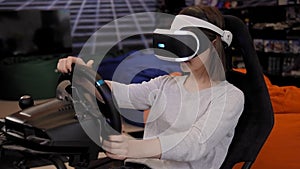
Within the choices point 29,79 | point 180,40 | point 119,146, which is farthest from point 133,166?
point 29,79

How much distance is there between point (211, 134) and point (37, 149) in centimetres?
53

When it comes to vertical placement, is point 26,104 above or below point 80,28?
above

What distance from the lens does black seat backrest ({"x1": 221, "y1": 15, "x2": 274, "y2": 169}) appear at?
1330mm

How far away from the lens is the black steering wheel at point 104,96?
1124mm

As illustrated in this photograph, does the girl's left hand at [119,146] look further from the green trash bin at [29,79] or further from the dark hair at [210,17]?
the green trash bin at [29,79]

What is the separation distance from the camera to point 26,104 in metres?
1.33

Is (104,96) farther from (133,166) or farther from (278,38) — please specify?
(278,38)

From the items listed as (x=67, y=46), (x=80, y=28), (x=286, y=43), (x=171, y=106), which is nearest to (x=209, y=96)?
(x=171, y=106)

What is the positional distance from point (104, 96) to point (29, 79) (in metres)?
4.28

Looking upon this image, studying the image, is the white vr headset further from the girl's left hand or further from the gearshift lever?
the gearshift lever

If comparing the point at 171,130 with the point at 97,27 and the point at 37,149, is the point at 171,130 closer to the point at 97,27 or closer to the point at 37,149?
the point at 37,149

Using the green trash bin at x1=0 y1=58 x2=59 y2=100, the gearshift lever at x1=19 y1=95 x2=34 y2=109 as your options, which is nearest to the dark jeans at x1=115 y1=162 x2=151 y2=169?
the gearshift lever at x1=19 y1=95 x2=34 y2=109

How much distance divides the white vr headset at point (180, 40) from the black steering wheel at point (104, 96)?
217mm

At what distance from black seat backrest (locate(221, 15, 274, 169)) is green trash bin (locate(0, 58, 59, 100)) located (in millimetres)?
4151
